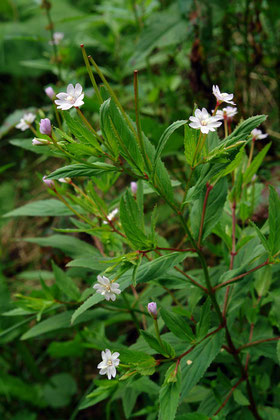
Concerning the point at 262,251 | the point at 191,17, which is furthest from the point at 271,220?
the point at 191,17

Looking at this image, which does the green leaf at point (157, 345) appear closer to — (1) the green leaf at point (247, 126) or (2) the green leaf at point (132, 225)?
(2) the green leaf at point (132, 225)

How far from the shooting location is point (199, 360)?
30.2 inches

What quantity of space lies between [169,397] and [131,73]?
1770 mm

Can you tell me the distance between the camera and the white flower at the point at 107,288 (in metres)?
0.65

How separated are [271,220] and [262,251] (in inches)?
4.0

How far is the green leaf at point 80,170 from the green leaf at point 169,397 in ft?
1.17

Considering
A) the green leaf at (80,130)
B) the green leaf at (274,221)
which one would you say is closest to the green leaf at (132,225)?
the green leaf at (80,130)

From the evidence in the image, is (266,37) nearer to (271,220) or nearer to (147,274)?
(271,220)

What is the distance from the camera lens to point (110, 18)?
1955mm

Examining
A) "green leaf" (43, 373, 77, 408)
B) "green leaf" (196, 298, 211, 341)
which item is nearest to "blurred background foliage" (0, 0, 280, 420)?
"green leaf" (43, 373, 77, 408)

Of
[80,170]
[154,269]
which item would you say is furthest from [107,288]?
[80,170]

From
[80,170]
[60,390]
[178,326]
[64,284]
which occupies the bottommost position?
[60,390]

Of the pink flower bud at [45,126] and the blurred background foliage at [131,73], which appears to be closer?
the pink flower bud at [45,126]

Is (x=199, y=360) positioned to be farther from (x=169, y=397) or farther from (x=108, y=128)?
(x=108, y=128)
